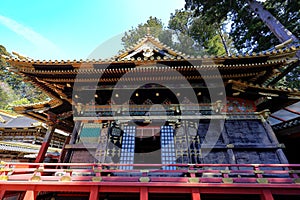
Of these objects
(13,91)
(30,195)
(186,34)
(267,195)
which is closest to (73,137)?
(30,195)

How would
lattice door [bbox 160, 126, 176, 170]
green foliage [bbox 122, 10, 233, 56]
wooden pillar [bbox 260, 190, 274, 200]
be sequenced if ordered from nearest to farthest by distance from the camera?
wooden pillar [bbox 260, 190, 274, 200]
lattice door [bbox 160, 126, 176, 170]
green foliage [bbox 122, 10, 233, 56]

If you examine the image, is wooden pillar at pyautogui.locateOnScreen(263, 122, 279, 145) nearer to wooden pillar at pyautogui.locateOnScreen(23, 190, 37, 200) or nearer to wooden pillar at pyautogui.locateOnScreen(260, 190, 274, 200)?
wooden pillar at pyautogui.locateOnScreen(260, 190, 274, 200)

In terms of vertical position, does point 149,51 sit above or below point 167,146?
above

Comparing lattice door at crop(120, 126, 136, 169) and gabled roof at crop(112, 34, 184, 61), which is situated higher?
gabled roof at crop(112, 34, 184, 61)

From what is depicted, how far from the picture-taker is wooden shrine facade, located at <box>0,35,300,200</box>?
5.75 metres

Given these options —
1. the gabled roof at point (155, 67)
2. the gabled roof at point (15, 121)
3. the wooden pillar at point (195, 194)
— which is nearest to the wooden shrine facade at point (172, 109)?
the gabled roof at point (155, 67)

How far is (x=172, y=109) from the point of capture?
22.4 ft

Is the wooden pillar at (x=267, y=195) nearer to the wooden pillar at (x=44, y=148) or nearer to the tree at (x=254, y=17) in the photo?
the wooden pillar at (x=44, y=148)

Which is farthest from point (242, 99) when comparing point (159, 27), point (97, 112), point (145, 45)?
point (159, 27)

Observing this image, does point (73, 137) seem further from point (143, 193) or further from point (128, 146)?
point (143, 193)

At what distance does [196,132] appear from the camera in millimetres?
6258

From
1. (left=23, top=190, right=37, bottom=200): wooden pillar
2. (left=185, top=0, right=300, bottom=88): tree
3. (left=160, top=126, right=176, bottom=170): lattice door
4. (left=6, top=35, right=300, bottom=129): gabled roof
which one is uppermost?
(left=185, top=0, right=300, bottom=88): tree

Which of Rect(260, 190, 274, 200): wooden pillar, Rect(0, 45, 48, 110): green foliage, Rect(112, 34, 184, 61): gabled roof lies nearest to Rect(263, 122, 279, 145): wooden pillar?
Rect(260, 190, 274, 200): wooden pillar

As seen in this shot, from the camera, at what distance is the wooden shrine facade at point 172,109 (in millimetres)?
5746
